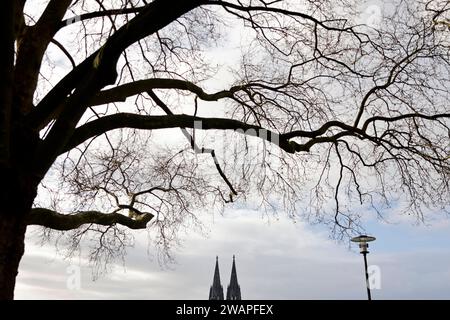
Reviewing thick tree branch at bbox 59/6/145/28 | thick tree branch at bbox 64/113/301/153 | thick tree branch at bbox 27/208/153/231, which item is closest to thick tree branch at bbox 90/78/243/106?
thick tree branch at bbox 64/113/301/153

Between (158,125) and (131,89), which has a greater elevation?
(131,89)

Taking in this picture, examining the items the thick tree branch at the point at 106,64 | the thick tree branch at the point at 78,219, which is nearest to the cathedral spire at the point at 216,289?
the thick tree branch at the point at 78,219

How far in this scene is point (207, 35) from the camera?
679 cm

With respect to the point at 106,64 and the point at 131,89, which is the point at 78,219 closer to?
the point at 131,89

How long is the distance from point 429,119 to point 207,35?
3448 mm

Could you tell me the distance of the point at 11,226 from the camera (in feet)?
13.9

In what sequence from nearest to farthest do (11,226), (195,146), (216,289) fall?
(11,226) → (195,146) → (216,289)

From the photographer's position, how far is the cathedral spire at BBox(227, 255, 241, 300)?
191 feet

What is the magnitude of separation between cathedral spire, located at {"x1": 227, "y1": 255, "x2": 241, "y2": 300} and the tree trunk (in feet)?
182

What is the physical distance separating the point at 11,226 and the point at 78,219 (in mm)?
2920

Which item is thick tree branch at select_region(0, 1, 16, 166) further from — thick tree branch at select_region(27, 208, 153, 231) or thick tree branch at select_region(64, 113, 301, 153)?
thick tree branch at select_region(27, 208, 153, 231)

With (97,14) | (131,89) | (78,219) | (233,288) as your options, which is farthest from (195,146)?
(233,288)
